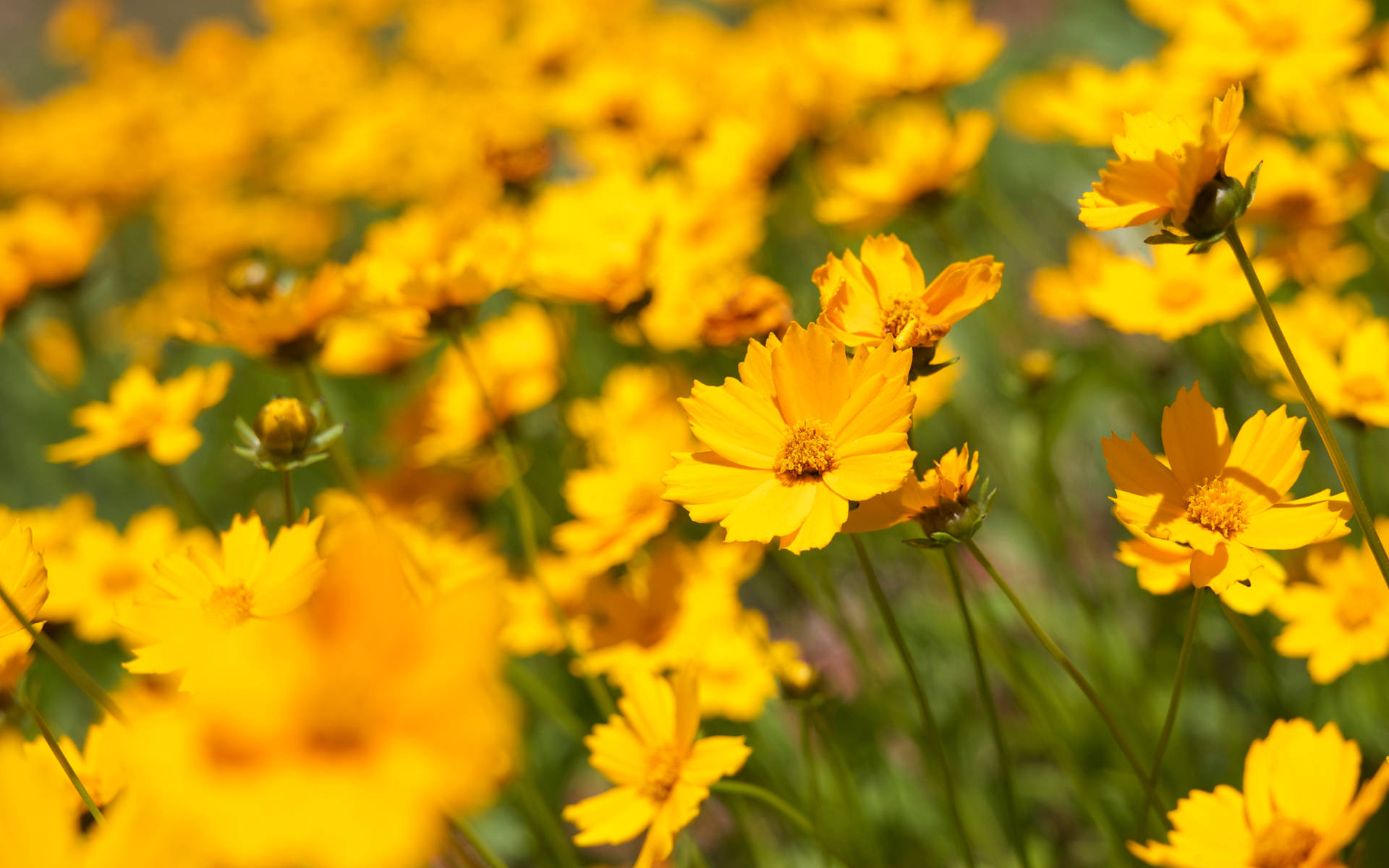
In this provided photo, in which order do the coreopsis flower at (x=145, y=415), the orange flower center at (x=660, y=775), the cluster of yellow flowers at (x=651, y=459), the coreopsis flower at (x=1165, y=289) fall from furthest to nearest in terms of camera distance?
1. the coreopsis flower at (x=145, y=415)
2. the coreopsis flower at (x=1165, y=289)
3. the orange flower center at (x=660, y=775)
4. the cluster of yellow flowers at (x=651, y=459)

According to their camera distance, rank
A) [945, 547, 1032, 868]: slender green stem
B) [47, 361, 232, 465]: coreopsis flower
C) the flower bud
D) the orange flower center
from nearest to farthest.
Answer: [945, 547, 1032, 868]: slender green stem, the orange flower center, the flower bud, [47, 361, 232, 465]: coreopsis flower

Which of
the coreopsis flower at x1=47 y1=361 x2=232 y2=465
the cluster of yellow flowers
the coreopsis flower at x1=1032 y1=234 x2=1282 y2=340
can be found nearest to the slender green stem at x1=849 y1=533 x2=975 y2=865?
the cluster of yellow flowers

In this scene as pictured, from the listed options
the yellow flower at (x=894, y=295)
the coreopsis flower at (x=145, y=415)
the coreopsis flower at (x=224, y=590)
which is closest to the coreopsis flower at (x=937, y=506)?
the yellow flower at (x=894, y=295)

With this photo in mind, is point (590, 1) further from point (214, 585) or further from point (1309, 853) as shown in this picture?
point (1309, 853)

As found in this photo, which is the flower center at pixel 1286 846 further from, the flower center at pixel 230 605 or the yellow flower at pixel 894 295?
the flower center at pixel 230 605

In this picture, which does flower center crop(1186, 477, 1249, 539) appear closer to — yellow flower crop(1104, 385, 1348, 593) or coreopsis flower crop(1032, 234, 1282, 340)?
yellow flower crop(1104, 385, 1348, 593)

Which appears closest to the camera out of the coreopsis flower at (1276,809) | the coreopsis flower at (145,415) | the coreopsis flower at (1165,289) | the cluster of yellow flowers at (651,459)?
the cluster of yellow flowers at (651,459)

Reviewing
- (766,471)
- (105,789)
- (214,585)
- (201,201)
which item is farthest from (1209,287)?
(201,201)
